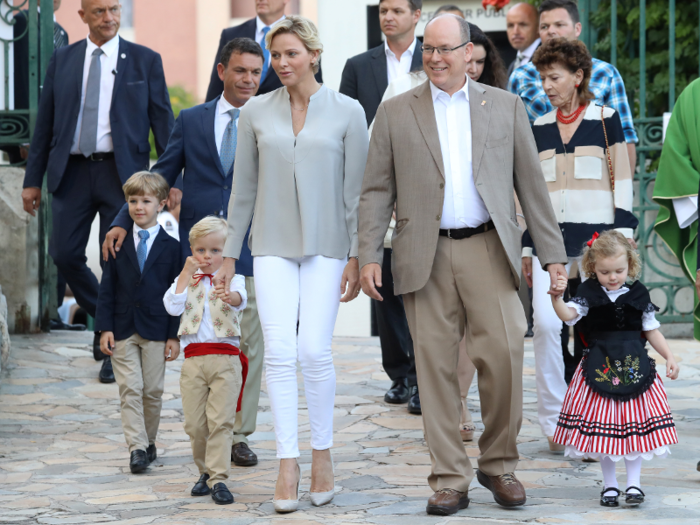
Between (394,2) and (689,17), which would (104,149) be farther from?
(689,17)

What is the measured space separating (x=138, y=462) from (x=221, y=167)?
1.51 m

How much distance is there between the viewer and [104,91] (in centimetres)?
711

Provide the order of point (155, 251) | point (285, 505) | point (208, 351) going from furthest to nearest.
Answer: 1. point (155, 251)
2. point (208, 351)
3. point (285, 505)

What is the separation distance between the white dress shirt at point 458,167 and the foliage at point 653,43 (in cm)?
500

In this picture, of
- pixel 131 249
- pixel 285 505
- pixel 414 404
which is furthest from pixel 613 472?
pixel 131 249

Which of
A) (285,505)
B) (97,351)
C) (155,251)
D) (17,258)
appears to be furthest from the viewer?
(17,258)

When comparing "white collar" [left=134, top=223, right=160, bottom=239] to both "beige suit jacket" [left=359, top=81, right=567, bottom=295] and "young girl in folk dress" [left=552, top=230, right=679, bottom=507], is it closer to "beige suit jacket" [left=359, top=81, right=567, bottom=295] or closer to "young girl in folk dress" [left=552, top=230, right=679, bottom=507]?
"beige suit jacket" [left=359, top=81, right=567, bottom=295]

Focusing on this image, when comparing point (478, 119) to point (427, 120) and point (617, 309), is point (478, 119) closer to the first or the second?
point (427, 120)

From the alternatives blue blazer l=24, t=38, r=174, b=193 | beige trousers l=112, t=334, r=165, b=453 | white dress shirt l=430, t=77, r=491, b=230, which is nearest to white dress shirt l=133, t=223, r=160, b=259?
beige trousers l=112, t=334, r=165, b=453

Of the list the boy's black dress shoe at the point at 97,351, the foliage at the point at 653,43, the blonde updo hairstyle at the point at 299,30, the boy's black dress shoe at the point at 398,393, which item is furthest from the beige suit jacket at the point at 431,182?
the foliage at the point at 653,43

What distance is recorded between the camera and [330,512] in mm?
4117

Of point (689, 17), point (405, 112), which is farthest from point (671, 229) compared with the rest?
point (689, 17)

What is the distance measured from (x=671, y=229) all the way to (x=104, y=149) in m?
3.75

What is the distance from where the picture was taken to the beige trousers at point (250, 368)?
5.14m
